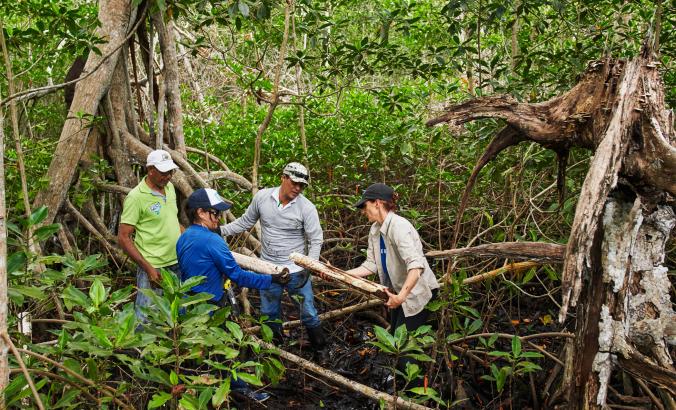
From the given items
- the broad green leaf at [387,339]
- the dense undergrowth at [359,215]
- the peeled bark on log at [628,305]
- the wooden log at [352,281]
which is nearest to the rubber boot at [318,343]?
the dense undergrowth at [359,215]

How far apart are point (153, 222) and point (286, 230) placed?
3.01ft

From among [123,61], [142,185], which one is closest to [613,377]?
[142,185]

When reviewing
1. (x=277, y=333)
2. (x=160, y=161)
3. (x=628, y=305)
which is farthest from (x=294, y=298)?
(x=628, y=305)

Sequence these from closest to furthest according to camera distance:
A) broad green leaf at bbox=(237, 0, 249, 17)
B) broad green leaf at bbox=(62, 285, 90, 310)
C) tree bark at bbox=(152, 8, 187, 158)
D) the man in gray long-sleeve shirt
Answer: broad green leaf at bbox=(62, 285, 90, 310), broad green leaf at bbox=(237, 0, 249, 17), the man in gray long-sleeve shirt, tree bark at bbox=(152, 8, 187, 158)

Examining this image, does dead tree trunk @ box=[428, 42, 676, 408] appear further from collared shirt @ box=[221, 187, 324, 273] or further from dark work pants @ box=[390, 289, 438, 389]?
collared shirt @ box=[221, 187, 324, 273]

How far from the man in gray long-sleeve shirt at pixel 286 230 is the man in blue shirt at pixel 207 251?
69 centimetres

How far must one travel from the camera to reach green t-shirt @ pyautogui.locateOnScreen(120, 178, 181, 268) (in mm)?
4262

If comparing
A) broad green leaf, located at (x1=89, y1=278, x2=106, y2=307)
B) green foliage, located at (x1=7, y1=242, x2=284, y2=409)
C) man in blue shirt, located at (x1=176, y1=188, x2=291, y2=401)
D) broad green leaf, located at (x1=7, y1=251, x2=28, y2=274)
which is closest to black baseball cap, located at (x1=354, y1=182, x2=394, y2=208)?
man in blue shirt, located at (x1=176, y1=188, x2=291, y2=401)

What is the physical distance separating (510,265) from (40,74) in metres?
4.71

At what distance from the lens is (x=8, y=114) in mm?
6000

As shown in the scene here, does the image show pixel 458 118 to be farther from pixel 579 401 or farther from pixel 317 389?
pixel 317 389

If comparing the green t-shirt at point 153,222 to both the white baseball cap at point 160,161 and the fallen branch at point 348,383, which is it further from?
the fallen branch at point 348,383

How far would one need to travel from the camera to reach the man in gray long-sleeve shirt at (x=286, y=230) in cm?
472

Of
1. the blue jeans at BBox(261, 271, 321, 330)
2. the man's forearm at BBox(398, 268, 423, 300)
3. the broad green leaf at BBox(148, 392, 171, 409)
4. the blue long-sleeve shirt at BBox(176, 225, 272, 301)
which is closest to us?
the broad green leaf at BBox(148, 392, 171, 409)
